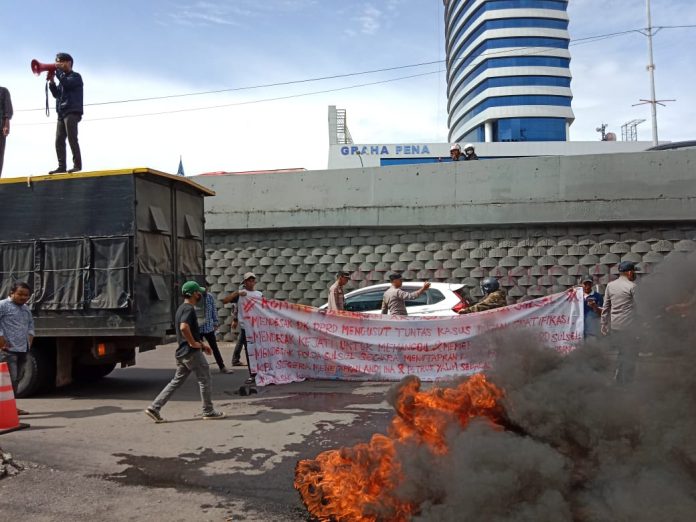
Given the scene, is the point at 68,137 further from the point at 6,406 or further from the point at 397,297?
the point at 397,297

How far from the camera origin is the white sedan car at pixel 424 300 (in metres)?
8.57

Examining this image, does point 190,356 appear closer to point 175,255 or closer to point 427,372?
point 175,255

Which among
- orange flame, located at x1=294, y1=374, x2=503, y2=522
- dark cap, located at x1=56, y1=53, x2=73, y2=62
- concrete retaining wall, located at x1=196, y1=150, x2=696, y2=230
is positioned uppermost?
dark cap, located at x1=56, y1=53, x2=73, y2=62

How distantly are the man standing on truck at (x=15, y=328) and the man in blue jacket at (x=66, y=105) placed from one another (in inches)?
104

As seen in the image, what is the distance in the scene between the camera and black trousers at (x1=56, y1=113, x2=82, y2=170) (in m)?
8.37

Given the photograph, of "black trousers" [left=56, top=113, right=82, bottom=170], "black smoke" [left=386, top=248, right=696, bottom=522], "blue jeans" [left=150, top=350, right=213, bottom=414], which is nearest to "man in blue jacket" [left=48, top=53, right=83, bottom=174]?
"black trousers" [left=56, top=113, right=82, bottom=170]

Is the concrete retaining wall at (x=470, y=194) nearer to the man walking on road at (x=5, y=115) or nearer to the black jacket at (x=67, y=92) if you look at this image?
the man walking on road at (x=5, y=115)

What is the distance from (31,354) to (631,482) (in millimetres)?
7476

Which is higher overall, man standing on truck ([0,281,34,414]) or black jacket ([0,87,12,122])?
black jacket ([0,87,12,122])

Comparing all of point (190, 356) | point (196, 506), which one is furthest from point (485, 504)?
point (190, 356)

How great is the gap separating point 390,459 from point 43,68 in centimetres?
837

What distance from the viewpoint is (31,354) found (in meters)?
7.47

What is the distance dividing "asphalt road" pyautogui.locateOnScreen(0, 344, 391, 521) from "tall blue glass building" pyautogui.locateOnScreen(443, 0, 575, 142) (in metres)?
72.6

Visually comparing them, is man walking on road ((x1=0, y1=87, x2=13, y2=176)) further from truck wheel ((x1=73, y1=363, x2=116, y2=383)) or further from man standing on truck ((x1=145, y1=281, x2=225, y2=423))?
man standing on truck ((x1=145, y1=281, x2=225, y2=423))
